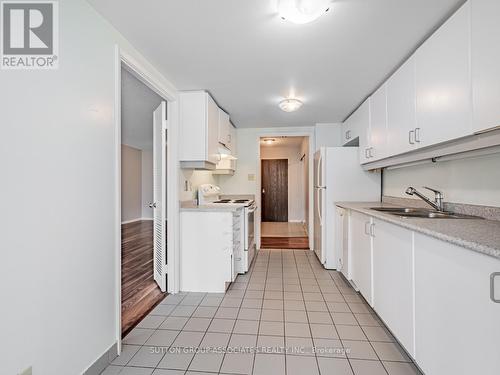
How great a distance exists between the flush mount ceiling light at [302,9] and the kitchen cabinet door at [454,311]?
4.40 feet

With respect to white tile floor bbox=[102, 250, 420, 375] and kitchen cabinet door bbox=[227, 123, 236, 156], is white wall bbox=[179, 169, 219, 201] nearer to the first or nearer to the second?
kitchen cabinet door bbox=[227, 123, 236, 156]

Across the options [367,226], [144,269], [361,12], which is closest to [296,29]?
[361,12]

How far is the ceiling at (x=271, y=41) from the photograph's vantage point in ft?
4.91

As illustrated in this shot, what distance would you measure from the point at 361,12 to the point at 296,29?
15.7 inches

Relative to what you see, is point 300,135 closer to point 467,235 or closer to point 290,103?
point 290,103

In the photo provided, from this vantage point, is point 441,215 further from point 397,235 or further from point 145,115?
point 145,115

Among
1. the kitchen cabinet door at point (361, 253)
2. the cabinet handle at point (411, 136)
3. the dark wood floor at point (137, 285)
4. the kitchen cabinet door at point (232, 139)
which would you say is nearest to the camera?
the cabinet handle at point (411, 136)

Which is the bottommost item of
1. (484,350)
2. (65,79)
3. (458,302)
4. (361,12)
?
(484,350)

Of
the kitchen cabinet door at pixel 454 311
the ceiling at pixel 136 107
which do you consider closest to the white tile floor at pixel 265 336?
the kitchen cabinet door at pixel 454 311

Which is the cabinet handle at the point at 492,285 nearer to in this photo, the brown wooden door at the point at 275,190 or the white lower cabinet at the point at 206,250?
the white lower cabinet at the point at 206,250

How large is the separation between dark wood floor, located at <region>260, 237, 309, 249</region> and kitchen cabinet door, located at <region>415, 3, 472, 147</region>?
321 centimetres

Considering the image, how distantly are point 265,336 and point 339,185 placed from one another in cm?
219

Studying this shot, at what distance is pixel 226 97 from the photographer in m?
3.05

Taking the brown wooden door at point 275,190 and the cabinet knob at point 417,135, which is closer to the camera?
the cabinet knob at point 417,135
